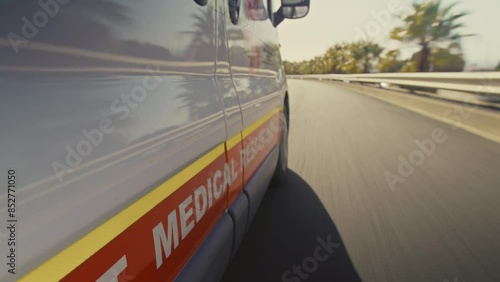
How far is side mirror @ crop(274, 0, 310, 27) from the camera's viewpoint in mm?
3552

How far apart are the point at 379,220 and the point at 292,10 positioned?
7.73 ft

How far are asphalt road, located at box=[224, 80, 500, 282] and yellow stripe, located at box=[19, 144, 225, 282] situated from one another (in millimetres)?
1501

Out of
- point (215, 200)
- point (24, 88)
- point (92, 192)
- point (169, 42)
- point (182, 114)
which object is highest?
point (169, 42)

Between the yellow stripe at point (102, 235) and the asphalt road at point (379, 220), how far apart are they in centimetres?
146

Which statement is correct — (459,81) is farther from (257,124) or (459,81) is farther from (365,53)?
(365,53)

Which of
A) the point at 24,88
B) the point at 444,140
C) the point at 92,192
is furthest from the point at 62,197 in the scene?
the point at 444,140

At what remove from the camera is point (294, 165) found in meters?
5.07

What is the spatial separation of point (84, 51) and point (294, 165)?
4437 millimetres

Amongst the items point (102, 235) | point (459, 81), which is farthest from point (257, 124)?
point (459, 81)

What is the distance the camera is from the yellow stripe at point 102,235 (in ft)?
2.14

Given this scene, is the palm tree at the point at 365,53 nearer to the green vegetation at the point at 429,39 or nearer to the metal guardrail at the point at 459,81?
the green vegetation at the point at 429,39

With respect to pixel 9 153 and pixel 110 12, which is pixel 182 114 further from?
pixel 9 153

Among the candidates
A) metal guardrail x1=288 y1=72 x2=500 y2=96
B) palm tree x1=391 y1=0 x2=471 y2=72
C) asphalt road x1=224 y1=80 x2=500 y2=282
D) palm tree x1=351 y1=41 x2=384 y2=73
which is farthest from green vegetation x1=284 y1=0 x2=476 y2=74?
asphalt road x1=224 y1=80 x2=500 y2=282

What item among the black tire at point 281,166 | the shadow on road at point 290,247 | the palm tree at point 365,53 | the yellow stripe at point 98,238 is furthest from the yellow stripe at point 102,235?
the palm tree at point 365,53
